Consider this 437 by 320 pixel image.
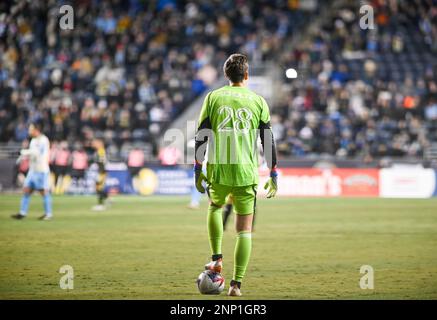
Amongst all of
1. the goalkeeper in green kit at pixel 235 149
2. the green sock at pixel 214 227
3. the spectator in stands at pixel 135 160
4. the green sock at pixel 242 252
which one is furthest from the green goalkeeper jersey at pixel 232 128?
the spectator in stands at pixel 135 160

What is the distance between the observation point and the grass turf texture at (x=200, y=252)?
1023 cm

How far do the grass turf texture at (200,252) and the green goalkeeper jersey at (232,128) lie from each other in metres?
1.34

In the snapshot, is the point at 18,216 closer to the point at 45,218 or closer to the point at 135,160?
the point at 45,218

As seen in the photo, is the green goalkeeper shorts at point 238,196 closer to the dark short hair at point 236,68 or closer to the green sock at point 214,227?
the green sock at point 214,227

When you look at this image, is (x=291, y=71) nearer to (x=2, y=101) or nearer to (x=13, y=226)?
(x=13, y=226)

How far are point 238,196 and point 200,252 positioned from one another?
4826 mm

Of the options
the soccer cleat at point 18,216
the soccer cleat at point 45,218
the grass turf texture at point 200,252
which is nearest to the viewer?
the grass turf texture at point 200,252

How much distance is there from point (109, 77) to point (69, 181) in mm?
4511

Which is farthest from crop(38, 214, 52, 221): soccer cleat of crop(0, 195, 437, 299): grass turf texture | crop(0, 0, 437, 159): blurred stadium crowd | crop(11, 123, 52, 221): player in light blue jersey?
crop(0, 0, 437, 159): blurred stadium crowd

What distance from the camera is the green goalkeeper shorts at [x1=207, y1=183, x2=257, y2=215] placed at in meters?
9.61

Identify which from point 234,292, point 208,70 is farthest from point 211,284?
point 208,70

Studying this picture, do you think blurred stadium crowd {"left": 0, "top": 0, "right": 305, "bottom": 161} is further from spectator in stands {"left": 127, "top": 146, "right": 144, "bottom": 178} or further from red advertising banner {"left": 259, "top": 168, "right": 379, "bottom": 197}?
red advertising banner {"left": 259, "top": 168, "right": 379, "bottom": 197}
